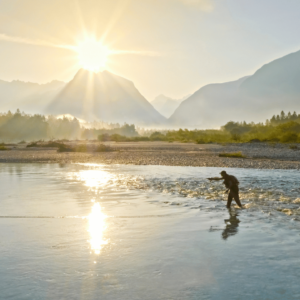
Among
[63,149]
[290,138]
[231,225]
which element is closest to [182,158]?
[63,149]

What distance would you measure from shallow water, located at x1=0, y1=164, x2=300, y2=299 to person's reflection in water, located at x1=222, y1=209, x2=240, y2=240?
3cm

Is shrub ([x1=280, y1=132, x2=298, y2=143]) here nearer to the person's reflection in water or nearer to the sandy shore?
the sandy shore

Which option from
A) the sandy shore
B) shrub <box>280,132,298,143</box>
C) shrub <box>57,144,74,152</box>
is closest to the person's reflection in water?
the sandy shore

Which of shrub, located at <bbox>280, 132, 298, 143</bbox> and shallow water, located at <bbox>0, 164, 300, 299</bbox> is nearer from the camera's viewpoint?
shallow water, located at <bbox>0, 164, 300, 299</bbox>

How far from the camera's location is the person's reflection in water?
1030 cm

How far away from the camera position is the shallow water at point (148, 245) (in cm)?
682

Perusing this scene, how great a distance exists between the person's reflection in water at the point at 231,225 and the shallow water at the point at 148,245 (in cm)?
3

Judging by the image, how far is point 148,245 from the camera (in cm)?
932

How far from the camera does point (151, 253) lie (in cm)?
870

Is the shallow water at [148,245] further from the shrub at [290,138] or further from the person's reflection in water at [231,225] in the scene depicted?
the shrub at [290,138]

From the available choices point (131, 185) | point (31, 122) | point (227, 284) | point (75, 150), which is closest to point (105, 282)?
point (227, 284)

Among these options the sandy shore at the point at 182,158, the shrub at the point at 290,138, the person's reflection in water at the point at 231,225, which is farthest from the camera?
the shrub at the point at 290,138

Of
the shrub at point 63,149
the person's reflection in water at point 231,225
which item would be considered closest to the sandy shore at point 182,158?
the shrub at point 63,149

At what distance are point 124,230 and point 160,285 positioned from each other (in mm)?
Answer: 3898
